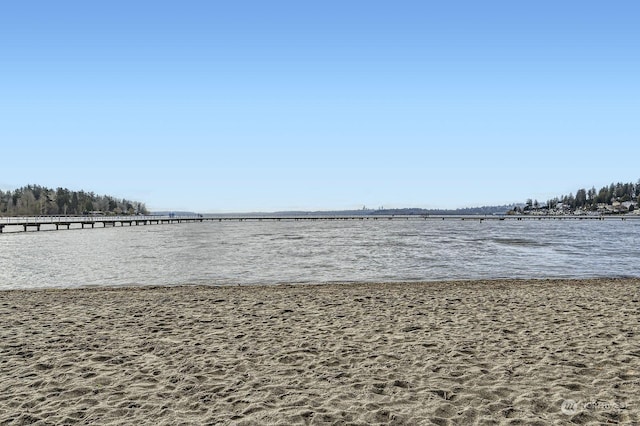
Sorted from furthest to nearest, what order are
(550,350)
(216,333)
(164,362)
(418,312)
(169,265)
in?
(169,265), (418,312), (216,333), (550,350), (164,362)

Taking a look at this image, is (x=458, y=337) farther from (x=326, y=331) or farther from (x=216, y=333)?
(x=216, y=333)

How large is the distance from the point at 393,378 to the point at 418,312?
17.9 ft

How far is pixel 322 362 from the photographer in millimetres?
8047

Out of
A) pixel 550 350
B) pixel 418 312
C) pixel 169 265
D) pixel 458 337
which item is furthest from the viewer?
pixel 169 265

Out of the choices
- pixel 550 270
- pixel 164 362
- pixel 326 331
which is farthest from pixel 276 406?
pixel 550 270

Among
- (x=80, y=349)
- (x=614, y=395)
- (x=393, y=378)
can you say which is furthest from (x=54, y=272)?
(x=614, y=395)

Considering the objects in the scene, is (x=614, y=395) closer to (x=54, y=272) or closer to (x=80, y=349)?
(x=80, y=349)

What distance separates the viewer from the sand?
19.8ft

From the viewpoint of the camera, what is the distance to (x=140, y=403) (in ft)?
20.6

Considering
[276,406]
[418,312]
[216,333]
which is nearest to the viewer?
[276,406]

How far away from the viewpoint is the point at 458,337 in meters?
9.63

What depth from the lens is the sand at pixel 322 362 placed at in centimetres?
604

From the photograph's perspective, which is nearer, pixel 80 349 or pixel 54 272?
pixel 80 349

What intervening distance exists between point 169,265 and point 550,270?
71.9 ft
